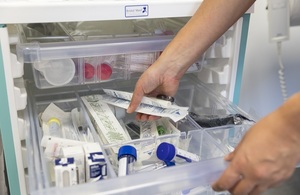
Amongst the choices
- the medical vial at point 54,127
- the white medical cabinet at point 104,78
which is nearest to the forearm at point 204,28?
the white medical cabinet at point 104,78

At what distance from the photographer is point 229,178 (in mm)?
466

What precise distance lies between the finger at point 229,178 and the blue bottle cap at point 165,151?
0.15 meters

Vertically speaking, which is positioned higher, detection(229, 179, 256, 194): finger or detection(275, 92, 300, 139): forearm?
detection(275, 92, 300, 139): forearm

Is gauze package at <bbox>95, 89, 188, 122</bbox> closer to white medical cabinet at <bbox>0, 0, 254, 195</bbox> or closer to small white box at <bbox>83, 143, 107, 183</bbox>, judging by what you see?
white medical cabinet at <bbox>0, 0, 254, 195</bbox>

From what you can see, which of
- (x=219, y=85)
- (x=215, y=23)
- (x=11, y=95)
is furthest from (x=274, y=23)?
(x=11, y=95)

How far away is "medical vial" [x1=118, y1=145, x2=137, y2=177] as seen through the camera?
58cm

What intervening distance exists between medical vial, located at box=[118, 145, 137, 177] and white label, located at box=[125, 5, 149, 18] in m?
0.25

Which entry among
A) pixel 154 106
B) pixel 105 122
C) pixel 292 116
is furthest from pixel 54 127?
pixel 292 116

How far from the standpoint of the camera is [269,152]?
43 centimetres

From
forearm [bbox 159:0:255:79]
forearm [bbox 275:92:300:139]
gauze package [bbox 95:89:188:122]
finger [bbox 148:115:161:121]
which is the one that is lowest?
finger [bbox 148:115:161:121]

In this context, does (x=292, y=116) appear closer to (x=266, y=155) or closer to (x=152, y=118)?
(x=266, y=155)

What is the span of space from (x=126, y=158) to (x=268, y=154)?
24 centimetres

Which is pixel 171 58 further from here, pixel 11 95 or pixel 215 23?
pixel 11 95

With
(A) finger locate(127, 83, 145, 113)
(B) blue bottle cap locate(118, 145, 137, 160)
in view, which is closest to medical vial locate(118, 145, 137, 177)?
(B) blue bottle cap locate(118, 145, 137, 160)
